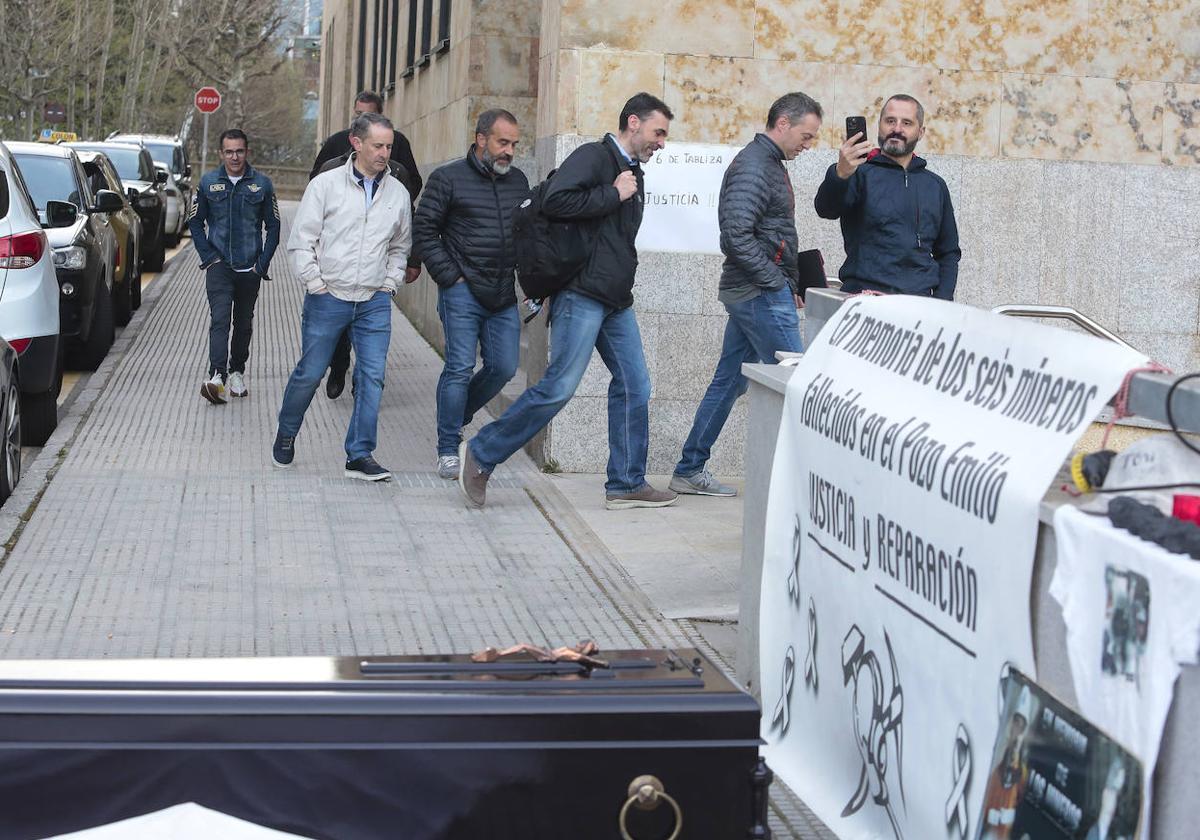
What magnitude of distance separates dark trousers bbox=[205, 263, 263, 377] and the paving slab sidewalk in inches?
15.1

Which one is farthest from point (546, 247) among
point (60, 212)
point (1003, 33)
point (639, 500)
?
point (60, 212)

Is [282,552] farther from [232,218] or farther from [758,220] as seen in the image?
[232,218]

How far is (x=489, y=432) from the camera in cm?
827

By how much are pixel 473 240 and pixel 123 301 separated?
8432 mm

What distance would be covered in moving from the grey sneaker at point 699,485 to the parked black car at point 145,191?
46.1ft

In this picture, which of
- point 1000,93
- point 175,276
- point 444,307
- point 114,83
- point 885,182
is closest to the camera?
point 885,182

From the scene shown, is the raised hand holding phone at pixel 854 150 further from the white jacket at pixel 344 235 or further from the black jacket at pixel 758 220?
the white jacket at pixel 344 235

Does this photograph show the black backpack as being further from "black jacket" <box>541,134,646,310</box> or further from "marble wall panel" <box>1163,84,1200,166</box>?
"marble wall panel" <box>1163,84,1200,166</box>

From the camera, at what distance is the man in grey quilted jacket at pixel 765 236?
808 cm

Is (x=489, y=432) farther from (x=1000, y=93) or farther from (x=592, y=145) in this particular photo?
(x=1000, y=93)

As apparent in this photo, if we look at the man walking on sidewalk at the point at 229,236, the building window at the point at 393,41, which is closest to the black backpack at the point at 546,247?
the man walking on sidewalk at the point at 229,236

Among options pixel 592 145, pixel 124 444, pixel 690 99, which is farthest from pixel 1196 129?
pixel 124 444

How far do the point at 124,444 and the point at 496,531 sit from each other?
2923 mm

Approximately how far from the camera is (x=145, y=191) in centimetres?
2308
